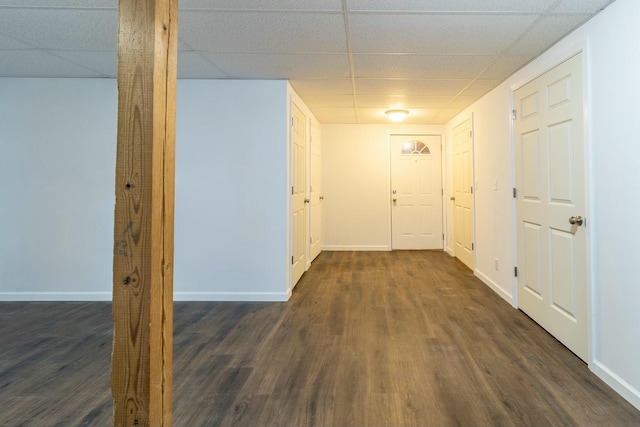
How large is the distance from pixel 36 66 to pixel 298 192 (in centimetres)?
275

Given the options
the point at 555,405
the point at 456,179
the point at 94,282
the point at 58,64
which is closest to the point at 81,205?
the point at 94,282

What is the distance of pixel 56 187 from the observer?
338 cm

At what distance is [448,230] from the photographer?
18.9ft

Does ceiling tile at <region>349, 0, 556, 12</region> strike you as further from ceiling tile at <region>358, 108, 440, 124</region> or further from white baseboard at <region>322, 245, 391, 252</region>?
white baseboard at <region>322, 245, 391, 252</region>

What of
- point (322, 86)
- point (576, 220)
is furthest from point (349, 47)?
point (576, 220)

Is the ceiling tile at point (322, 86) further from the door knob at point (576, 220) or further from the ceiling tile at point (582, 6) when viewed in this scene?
the door knob at point (576, 220)

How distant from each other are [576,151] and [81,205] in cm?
429

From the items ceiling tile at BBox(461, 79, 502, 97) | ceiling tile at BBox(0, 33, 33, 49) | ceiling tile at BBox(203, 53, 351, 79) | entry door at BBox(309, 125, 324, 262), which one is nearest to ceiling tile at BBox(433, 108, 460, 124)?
ceiling tile at BBox(461, 79, 502, 97)

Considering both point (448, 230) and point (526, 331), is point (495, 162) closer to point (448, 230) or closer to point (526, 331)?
point (526, 331)

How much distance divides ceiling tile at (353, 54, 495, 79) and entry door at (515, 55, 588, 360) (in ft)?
1.58

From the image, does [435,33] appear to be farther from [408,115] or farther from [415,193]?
[415,193]

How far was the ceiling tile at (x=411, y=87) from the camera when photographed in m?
3.32

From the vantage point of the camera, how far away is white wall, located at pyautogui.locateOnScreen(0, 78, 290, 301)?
3357mm

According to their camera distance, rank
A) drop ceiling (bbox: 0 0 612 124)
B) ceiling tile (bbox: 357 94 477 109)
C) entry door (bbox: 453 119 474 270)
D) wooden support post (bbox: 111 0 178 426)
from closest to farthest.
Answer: wooden support post (bbox: 111 0 178 426) → drop ceiling (bbox: 0 0 612 124) → ceiling tile (bbox: 357 94 477 109) → entry door (bbox: 453 119 474 270)
